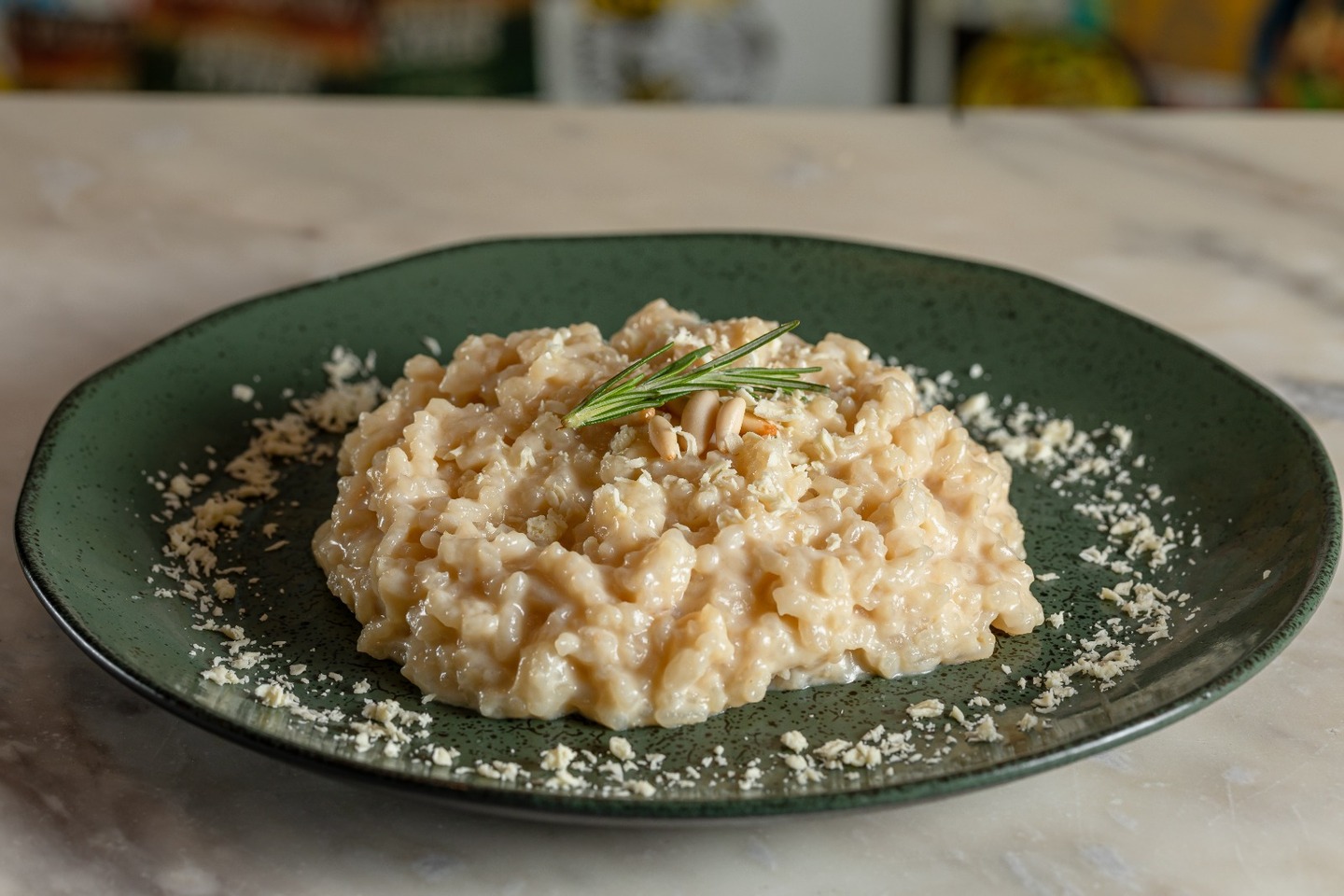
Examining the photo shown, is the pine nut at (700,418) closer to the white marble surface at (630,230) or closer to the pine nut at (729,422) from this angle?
the pine nut at (729,422)

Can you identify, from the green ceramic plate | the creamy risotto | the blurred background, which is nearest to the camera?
the green ceramic plate

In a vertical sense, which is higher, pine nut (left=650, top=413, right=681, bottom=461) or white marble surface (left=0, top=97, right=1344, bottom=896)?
pine nut (left=650, top=413, right=681, bottom=461)

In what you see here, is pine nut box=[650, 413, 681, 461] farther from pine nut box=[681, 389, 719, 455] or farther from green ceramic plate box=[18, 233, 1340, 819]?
green ceramic plate box=[18, 233, 1340, 819]

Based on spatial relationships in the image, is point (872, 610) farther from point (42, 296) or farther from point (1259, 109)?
point (1259, 109)

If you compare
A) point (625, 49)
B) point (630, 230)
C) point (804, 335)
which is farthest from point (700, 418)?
point (625, 49)

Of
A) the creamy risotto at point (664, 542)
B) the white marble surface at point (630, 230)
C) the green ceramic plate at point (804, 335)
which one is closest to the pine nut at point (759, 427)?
the creamy risotto at point (664, 542)

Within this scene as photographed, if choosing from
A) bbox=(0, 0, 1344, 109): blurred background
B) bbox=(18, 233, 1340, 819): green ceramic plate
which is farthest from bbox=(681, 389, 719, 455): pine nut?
bbox=(0, 0, 1344, 109): blurred background

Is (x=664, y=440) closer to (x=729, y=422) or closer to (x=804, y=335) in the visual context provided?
(x=729, y=422)
